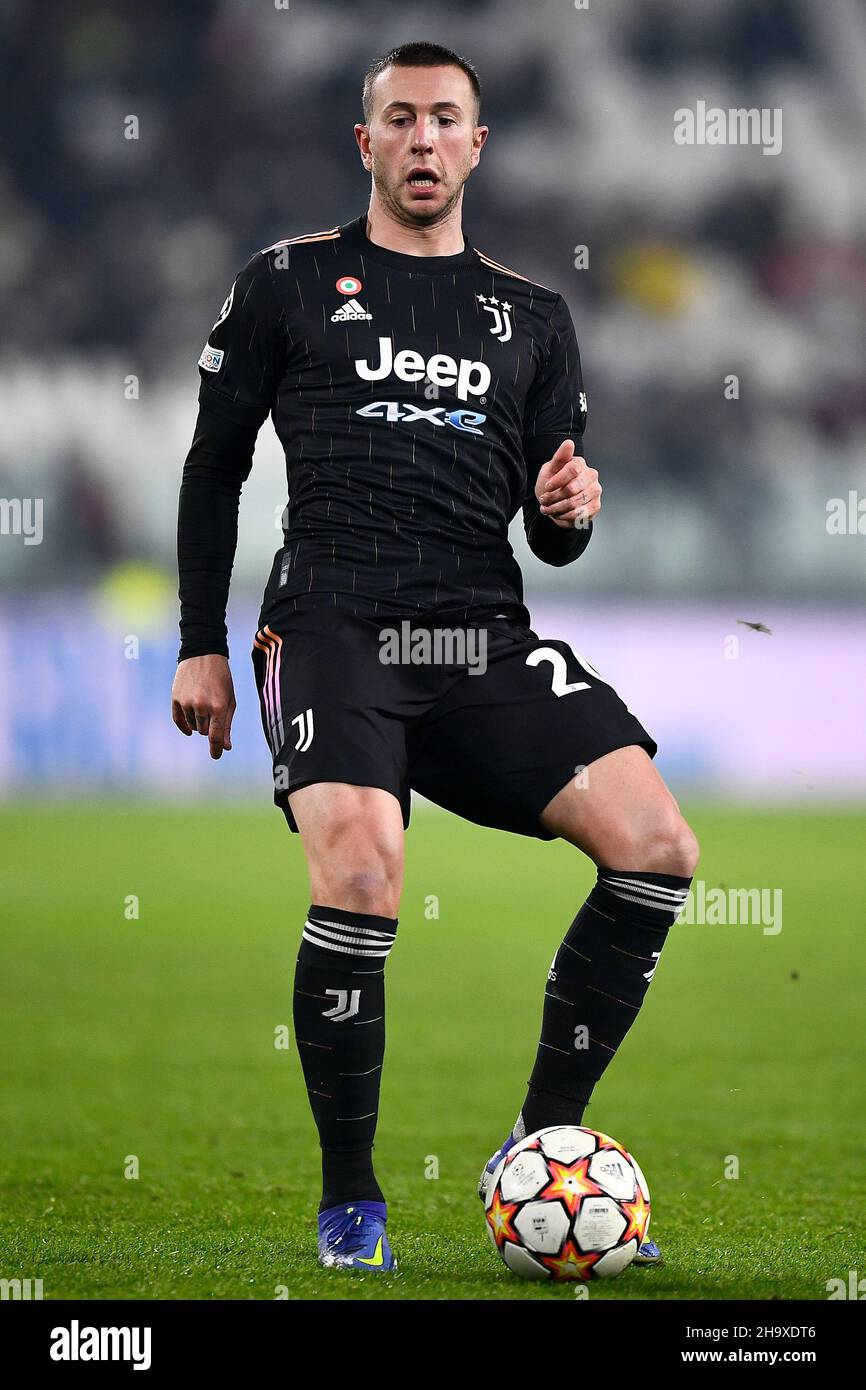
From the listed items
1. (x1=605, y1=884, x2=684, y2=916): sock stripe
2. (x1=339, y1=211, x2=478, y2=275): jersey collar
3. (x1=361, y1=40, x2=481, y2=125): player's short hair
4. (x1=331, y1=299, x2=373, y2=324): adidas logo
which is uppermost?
(x1=361, y1=40, x2=481, y2=125): player's short hair

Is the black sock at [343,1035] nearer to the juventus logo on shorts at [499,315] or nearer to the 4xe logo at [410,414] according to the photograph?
the 4xe logo at [410,414]

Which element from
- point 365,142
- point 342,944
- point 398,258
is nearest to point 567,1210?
point 342,944

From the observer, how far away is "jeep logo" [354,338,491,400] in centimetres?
312

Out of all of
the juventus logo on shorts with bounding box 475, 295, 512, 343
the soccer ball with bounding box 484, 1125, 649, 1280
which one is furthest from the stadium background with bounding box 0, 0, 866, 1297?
the soccer ball with bounding box 484, 1125, 649, 1280

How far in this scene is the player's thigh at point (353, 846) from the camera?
107 inches

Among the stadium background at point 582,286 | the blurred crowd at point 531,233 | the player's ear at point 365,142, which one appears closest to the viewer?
the player's ear at point 365,142

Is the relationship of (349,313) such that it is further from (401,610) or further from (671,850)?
(671,850)

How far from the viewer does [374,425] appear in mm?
3096

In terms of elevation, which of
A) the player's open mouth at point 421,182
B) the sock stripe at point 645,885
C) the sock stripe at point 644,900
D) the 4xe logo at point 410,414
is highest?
the player's open mouth at point 421,182

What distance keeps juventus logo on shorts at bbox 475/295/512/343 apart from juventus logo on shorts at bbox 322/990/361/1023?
1.33m

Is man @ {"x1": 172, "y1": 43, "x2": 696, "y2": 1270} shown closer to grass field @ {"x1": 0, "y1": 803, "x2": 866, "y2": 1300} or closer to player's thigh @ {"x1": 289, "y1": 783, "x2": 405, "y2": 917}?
player's thigh @ {"x1": 289, "y1": 783, "x2": 405, "y2": 917}

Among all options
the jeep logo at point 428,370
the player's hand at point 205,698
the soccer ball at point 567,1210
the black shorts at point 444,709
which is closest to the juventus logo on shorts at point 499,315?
the jeep logo at point 428,370

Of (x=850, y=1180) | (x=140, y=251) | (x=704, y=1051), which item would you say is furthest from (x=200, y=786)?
(x=850, y=1180)

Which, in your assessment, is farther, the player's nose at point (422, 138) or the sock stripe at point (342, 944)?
the player's nose at point (422, 138)
